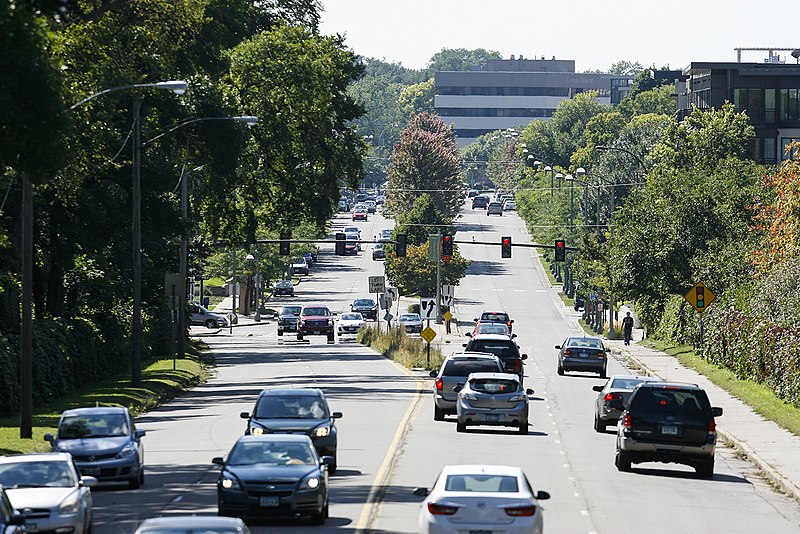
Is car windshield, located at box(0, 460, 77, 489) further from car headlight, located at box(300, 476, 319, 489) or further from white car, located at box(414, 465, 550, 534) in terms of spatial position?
white car, located at box(414, 465, 550, 534)

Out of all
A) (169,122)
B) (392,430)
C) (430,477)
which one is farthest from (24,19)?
(169,122)

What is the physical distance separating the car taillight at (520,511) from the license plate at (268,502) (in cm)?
450

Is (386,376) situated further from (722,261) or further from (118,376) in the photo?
(722,261)

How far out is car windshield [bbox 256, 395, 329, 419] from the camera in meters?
28.6

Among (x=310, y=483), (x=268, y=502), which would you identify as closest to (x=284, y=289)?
(x=310, y=483)

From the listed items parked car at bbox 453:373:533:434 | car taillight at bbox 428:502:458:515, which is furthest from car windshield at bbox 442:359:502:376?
car taillight at bbox 428:502:458:515

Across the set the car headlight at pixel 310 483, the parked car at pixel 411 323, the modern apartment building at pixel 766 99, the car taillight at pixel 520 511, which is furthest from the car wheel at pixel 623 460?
the modern apartment building at pixel 766 99

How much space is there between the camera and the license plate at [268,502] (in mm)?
21359

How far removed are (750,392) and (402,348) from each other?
86.7 feet

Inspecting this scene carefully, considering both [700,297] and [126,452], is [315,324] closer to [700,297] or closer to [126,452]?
[700,297]

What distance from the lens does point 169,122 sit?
5628 cm

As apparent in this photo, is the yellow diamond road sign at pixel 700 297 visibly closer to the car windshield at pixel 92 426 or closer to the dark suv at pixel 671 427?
the dark suv at pixel 671 427

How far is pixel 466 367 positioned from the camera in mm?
39094

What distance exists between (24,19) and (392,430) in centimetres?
1819
